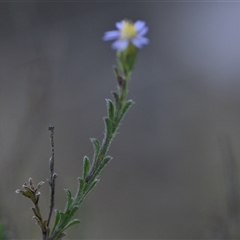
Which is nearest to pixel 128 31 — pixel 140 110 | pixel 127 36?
pixel 127 36

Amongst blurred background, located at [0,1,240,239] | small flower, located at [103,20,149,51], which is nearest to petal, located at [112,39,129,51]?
small flower, located at [103,20,149,51]

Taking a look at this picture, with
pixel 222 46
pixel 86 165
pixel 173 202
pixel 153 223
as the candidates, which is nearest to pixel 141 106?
pixel 173 202

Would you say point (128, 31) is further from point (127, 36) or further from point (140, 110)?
point (140, 110)

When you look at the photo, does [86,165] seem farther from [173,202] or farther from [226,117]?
[226,117]

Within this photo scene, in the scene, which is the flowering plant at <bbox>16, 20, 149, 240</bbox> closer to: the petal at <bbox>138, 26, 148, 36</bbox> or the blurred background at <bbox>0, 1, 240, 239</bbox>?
the petal at <bbox>138, 26, 148, 36</bbox>

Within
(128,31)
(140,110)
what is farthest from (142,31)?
(140,110)

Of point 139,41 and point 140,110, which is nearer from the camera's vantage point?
point 139,41

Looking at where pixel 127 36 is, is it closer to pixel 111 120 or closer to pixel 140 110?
pixel 111 120

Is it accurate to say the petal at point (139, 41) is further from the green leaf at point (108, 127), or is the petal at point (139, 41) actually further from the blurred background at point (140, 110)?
the blurred background at point (140, 110)

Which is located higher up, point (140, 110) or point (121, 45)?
point (140, 110)
